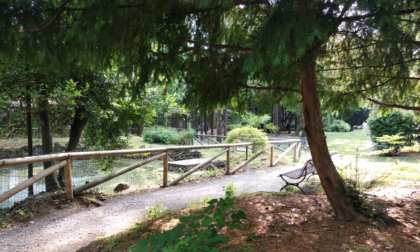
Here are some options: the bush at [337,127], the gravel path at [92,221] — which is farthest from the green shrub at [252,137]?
the bush at [337,127]

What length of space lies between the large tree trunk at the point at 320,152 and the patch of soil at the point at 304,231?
230 millimetres

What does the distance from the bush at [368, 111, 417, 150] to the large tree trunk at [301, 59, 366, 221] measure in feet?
29.3

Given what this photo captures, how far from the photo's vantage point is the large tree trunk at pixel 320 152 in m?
3.13

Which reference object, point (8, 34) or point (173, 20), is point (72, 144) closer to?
point (8, 34)

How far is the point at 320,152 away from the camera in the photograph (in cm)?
318

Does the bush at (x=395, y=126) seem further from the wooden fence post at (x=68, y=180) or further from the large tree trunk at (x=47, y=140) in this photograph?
the large tree trunk at (x=47, y=140)

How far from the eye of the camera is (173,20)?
2881 millimetres

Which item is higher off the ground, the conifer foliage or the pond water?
the conifer foliage

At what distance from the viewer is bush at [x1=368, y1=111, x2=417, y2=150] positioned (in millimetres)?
10539

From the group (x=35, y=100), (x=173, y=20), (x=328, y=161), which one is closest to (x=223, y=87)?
(x=173, y=20)

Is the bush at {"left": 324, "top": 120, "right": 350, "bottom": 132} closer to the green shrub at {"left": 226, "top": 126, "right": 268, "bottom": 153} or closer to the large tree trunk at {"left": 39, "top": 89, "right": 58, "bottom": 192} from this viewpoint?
the green shrub at {"left": 226, "top": 126, "right": 268, "bottom": 153}

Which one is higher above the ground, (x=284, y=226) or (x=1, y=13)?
(x=1, y=13)

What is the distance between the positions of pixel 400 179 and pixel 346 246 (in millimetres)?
4214

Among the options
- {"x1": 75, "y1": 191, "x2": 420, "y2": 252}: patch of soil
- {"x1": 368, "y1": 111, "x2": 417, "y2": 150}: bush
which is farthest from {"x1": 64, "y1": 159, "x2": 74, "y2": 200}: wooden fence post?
{"x1": 368, "y1": 111, "x2": 417, "y2": 150}: bush
